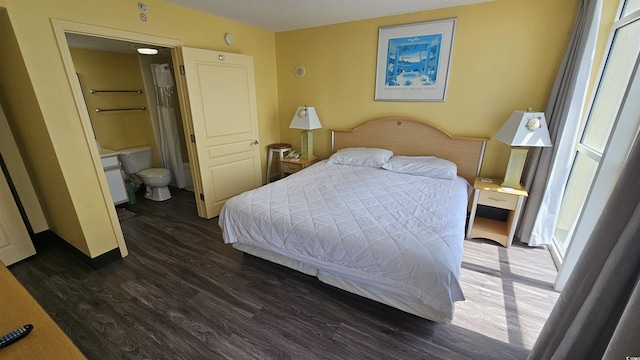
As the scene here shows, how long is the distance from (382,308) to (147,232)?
2622 mm

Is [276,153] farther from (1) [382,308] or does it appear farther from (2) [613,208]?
(2) [613,208]

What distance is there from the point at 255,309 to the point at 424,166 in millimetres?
2189

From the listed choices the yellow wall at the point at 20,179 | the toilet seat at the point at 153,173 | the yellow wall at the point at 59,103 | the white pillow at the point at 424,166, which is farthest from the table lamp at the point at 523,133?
the yellow wall at the point at 20,179

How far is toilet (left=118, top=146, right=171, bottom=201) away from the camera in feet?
11.7

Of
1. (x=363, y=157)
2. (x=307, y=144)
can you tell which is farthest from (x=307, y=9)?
(x=363, y=157)

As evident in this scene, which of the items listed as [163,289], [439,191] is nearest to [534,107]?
[439,191]

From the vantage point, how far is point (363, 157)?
3.12 metres

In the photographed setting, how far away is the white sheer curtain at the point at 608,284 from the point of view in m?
0.81

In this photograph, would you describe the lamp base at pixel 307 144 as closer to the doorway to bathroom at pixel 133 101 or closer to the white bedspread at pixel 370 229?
the white bedspread at pixel 370 229

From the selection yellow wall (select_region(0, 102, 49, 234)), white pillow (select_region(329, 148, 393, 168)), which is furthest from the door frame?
white pillow (select_region(329, 148, 393, 168))

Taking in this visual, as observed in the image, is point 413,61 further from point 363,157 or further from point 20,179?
point 20,179

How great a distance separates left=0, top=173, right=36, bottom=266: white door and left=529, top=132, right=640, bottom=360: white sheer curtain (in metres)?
3.91

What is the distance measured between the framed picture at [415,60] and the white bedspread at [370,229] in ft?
3.89

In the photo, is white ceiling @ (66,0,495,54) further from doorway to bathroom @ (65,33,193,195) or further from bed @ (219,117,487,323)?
bed @ (219,117,487,323)
